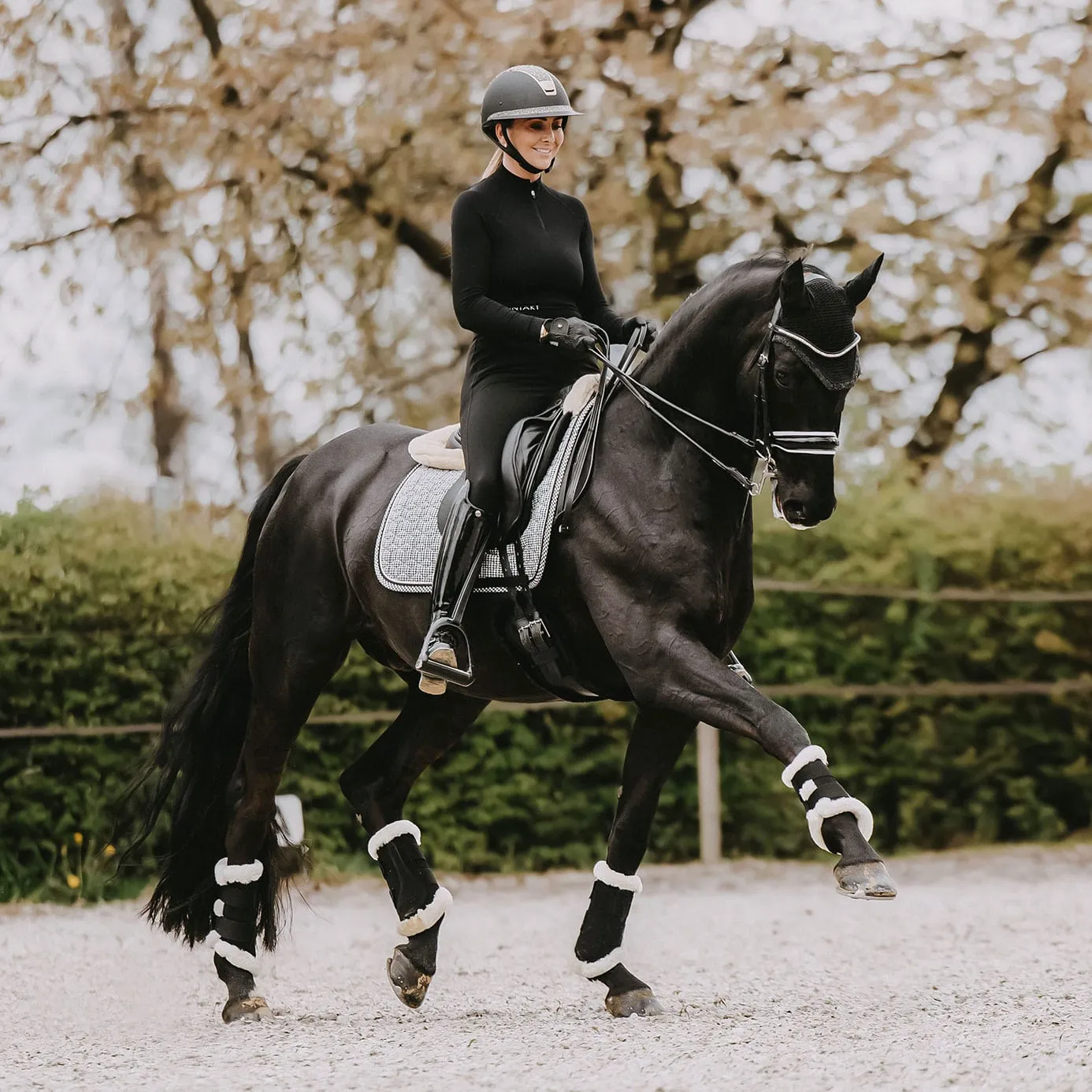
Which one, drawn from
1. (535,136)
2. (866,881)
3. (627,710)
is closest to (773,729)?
(866,881)

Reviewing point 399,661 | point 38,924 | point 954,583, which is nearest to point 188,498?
point 38,924

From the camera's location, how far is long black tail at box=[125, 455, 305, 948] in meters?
6.73

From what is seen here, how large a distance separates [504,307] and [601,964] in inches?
93.4

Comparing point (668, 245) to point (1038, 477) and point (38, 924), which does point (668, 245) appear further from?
point (38, 924)

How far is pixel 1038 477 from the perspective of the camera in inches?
472

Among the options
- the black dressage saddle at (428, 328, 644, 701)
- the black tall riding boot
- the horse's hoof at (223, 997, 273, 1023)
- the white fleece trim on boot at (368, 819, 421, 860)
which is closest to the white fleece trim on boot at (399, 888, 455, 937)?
the white fleece trim on boot at (368, 819, 421, 860)

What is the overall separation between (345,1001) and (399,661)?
4.75ft

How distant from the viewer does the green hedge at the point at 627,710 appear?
34.4 feet

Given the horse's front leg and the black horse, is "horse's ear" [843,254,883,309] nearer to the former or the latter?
the black horse

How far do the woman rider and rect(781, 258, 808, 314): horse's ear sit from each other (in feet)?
2.64

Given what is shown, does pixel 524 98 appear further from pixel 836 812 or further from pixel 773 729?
pixel 836 812

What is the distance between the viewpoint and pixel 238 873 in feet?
21.6

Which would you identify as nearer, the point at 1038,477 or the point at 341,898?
the point at 341,898

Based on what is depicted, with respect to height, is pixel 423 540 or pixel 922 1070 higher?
pixel 423 540
